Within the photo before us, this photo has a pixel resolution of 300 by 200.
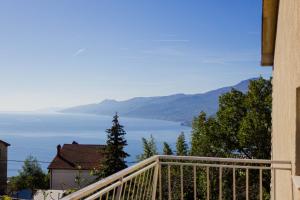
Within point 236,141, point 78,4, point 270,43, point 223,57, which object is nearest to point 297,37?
point 270,43

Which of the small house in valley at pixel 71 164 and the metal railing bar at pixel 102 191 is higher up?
the metal railing bar at pixel 102 191

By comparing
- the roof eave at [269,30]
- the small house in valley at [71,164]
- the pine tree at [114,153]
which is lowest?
the small house in valley at [71,164]

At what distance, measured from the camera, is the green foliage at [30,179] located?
43.5 m

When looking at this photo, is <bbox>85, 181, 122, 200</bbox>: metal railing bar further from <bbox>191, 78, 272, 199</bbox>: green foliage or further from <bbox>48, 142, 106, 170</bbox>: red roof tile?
<bbox>48, 142, 106, 170</bbox>: red roof tile

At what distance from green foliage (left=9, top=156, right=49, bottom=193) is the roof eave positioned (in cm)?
3930

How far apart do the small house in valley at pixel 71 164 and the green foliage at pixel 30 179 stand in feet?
13.4

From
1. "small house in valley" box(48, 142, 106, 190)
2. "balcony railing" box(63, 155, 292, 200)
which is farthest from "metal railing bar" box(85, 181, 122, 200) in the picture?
"small house in valley" box(48, 142, 106, 190)

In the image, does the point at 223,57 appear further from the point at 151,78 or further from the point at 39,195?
the point at 39,195

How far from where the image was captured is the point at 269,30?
18.0ft

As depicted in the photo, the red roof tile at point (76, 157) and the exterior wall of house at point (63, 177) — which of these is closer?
the exterior wall of house at point (63, 177)

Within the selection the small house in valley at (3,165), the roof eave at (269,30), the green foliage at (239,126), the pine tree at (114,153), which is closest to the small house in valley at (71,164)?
the small house in valley at (3,165)

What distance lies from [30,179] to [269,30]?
41.6 meters

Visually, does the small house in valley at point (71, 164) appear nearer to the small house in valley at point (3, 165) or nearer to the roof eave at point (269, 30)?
the small house in valley at point (3, 165)

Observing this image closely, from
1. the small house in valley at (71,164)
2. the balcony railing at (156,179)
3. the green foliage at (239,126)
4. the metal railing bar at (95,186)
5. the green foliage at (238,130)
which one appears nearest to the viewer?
the metal railing bar at (95,186)
